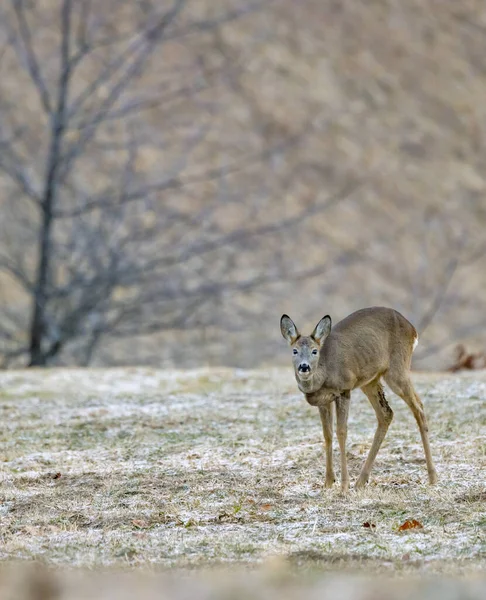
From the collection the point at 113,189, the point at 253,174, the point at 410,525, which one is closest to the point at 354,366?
the point at 410,525

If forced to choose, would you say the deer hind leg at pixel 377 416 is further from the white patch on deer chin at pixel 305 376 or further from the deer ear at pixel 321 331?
the white patch on deer chin at pixel 305 376

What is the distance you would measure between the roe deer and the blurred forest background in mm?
12916

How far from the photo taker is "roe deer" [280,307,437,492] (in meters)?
9.06

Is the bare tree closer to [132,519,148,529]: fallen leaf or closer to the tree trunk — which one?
the tree trunk

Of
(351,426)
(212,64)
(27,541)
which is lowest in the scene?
(212,64)

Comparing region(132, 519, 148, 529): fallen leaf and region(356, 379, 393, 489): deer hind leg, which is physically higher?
region(356, 379, 393, 489): deer hind leg

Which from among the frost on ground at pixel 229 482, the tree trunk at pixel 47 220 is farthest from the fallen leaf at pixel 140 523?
the tree trunk at pixel 47 220

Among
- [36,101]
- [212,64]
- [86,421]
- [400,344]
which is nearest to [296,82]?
[212,64]

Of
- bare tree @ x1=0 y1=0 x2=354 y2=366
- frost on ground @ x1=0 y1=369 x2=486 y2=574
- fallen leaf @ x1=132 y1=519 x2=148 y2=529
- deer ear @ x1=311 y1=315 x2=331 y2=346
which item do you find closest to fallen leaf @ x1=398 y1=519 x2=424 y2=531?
frost on ground @ x1=0 y1=369 x2=486 y2=574

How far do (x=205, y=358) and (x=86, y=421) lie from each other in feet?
53.2

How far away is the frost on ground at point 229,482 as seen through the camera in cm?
711

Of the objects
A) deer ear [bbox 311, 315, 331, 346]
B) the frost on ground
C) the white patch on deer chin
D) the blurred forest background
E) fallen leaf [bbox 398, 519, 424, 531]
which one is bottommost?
the blurred forest background

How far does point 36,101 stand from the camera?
124ft

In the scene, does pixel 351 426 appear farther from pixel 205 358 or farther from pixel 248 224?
pixel 248 224
